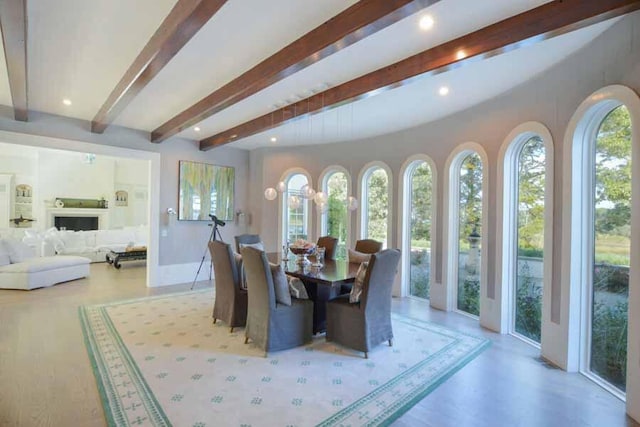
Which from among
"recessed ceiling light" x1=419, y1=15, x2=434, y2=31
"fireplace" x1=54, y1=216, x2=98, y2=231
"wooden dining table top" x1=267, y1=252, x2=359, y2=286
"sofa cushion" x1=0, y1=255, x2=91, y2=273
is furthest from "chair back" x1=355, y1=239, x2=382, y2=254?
"fireplace" x1=54, y1=216, x2=98, y2=231

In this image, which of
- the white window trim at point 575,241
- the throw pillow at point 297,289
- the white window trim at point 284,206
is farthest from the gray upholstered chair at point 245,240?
the white window trim at point 575,241

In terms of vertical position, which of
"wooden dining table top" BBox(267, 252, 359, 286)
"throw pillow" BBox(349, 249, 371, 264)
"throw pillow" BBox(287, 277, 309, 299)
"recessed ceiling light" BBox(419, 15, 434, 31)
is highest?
"recessed ceiling light" BBox(419, 15, 434, 31)

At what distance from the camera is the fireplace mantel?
32.9 feet

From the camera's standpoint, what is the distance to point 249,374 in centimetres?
280

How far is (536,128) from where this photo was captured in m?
3.47

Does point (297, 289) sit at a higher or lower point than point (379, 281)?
lower

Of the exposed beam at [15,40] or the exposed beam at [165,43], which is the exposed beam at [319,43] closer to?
the exposed beam at [165,43]

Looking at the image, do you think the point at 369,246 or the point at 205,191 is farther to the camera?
the point at 205,191

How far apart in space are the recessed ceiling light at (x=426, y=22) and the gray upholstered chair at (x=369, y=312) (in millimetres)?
1937

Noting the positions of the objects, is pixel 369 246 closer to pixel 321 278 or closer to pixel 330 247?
pixel 330 247

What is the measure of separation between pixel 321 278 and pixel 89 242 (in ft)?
27.8

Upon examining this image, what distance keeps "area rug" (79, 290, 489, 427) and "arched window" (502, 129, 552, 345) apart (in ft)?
2.10

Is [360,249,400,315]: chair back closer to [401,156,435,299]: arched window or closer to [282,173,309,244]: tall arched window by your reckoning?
[401,156,435,299]: arched window

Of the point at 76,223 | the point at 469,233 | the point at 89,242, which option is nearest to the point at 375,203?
the point at 469,233
